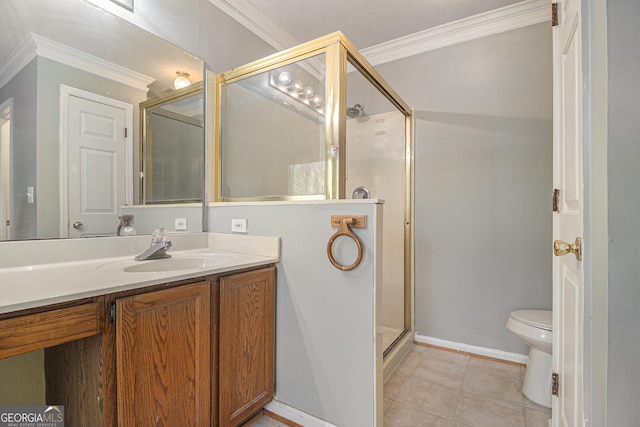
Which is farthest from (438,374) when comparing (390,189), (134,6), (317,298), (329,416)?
(134,6)

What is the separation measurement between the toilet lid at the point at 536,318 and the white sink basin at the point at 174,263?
178 centimetres

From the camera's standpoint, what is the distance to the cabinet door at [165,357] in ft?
3.01

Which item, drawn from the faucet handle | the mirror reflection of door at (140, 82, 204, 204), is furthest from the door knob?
the mirror reflection of door at (140, 82, 204, 204)

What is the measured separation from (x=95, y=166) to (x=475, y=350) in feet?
9.19

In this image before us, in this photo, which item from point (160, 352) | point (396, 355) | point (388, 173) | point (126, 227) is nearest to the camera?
point (160, 352)

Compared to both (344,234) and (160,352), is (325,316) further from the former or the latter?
(160,352)

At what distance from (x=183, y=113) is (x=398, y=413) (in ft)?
7.08

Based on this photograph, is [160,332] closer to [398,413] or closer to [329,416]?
[329,416]

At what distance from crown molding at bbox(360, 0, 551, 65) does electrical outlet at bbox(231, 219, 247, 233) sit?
81.5 inches

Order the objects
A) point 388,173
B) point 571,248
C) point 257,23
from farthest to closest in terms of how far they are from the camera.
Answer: point 388,173
point 257,23
point 571,248

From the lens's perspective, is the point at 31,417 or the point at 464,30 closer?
the point at 31,417

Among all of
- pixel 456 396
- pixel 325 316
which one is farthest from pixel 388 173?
pixel 456 396

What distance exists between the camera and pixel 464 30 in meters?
2.33

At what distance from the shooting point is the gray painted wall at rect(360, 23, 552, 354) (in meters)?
2.10
